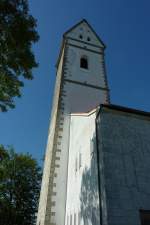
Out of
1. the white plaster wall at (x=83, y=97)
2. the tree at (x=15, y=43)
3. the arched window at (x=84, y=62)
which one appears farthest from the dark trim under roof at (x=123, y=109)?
the arched window at (x=84, y=62)

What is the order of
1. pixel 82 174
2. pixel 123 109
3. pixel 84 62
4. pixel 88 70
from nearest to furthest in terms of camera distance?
pixel 123 109
pixel 82 174
pixel 88 70
pixel 84 62

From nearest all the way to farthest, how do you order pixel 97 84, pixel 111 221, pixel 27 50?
pixel 111 221, pixel 27 50, pixel 97 84

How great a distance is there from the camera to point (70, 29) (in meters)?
23.5

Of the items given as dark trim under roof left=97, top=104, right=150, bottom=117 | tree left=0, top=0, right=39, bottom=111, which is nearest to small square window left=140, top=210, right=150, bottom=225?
dark trim under roof left=97, top=104, right=150, bottom=117

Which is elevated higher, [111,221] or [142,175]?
[142,175]

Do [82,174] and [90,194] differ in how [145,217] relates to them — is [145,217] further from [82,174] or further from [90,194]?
[82,174]

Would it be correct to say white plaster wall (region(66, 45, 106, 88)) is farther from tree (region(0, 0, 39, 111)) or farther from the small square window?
the small square window

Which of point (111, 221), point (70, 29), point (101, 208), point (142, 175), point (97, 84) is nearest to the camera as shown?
point (111, 221)

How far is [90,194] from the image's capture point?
8.28 m

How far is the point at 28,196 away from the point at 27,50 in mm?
19937

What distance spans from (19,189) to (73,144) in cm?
1487

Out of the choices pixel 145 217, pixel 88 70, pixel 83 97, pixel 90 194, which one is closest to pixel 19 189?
pixel 83 97

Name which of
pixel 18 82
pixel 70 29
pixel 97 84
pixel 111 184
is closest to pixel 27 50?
pixel 18 82

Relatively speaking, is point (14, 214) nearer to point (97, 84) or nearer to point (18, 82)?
point (97, 84)
